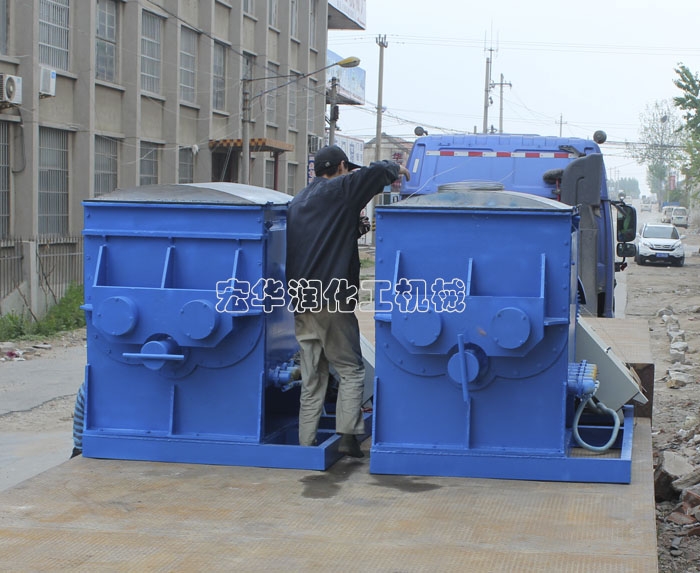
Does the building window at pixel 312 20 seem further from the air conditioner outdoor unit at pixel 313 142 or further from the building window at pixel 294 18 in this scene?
the air conditioner outdoor unit at pixel 313 142

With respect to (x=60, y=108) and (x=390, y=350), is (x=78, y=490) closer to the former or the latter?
(x=390, y=350)

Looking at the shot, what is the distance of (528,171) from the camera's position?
30.5ft

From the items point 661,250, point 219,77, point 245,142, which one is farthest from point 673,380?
point 661,250

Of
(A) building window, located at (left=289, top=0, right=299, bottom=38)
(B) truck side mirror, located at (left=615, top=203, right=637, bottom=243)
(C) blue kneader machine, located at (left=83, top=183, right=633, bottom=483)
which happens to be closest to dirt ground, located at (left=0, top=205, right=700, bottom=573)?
(C) blue kneader machine, located at (left=83, top=183, right=633, bottom=483)

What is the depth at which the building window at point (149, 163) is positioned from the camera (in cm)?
2319

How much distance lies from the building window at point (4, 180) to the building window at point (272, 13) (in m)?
15.5

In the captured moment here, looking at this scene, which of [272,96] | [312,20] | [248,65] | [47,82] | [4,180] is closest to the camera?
[4,180]

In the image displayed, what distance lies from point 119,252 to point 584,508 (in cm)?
258

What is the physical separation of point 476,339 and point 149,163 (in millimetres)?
20265

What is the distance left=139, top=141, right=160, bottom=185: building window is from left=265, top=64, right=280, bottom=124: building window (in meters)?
8.54

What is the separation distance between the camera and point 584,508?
3.98 meters

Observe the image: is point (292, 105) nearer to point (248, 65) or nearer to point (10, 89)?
point (248, 65)

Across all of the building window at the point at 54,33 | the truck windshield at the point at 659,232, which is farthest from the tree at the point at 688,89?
the building window at the point at 54,33

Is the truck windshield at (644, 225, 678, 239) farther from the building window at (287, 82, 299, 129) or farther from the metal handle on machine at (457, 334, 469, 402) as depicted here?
the metal handle on machine at (457, 334, 469, 402)
